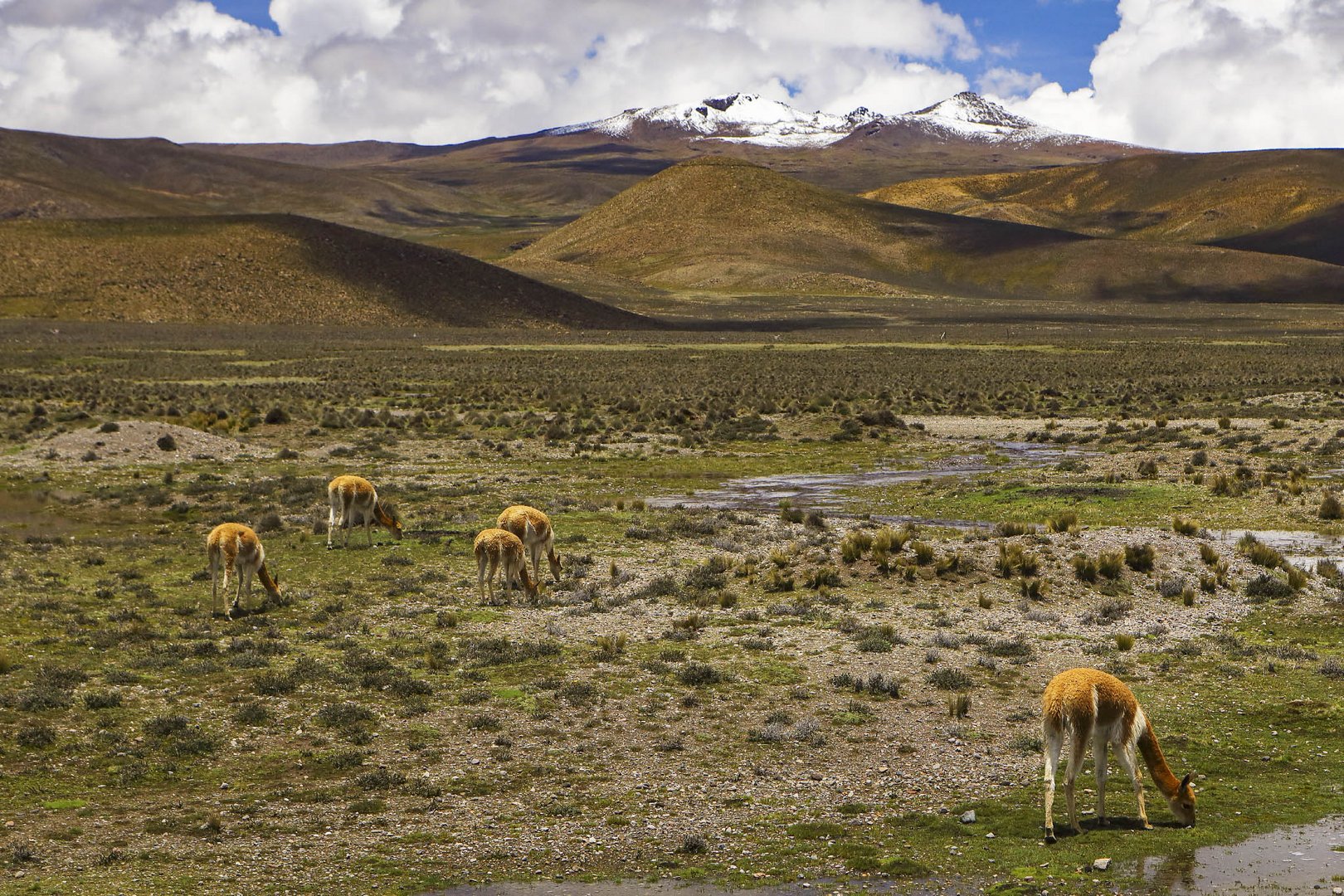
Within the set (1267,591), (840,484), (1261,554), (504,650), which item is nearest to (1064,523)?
(1261,554)

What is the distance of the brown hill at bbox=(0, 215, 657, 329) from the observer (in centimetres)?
11375

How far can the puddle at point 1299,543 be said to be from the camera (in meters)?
20.5

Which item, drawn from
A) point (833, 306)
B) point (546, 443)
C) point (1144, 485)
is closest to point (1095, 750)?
point (1144, 485)

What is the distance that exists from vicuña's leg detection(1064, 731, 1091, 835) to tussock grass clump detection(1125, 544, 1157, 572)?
9767 mm

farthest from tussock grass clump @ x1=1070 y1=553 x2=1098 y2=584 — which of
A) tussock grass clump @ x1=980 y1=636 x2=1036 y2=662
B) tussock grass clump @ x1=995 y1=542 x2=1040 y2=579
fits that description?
tussock grass clump @ x1=980 y1=636 x2=1036 y2=662

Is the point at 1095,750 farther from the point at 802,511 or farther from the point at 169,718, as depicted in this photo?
the point at 802,511

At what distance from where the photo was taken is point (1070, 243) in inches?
7549

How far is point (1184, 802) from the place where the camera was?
9828mm

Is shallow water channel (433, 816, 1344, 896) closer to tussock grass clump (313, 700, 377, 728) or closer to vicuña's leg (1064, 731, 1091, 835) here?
vicuña's leg (1064, 731, 1091, 835)

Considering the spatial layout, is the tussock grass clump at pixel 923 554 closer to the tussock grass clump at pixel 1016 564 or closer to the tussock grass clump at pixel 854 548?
the tussock grass clump at pixel 854 548

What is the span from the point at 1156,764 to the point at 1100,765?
19.3 inches

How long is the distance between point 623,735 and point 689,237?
7506 inches

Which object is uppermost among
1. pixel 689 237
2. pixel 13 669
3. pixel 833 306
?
pixel 689 237

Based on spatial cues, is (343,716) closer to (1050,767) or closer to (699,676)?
(699,676)
